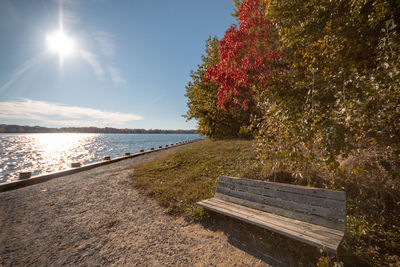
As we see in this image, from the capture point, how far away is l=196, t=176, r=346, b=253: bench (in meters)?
2.54

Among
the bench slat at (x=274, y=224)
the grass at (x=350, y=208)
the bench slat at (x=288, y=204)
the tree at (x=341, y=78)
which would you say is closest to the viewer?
the bench slat at (x=274, y=224)

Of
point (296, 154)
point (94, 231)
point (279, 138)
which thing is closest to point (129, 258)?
point (94, 231)

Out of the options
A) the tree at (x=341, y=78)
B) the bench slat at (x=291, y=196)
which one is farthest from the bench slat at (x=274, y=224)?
the tree at (x=341, y=78)

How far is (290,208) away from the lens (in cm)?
318

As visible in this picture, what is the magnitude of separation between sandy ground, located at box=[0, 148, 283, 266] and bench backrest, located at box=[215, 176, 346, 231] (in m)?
0.86

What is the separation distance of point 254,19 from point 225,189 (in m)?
5.06

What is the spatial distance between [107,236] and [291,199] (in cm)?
361

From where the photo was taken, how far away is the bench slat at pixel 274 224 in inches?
90.5

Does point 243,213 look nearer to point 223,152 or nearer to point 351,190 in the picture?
point 351,190

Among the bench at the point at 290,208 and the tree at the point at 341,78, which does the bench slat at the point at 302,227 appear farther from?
the tree at the point at 341,78

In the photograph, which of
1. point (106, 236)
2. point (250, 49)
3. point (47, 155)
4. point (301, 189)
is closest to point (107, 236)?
point (106, 236)

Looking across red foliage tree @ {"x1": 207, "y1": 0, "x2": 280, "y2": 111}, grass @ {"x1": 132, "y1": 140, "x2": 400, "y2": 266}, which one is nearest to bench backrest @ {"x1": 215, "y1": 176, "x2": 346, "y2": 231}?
grass @ {"x1": 132, "y1": 140, "x2": 400, "y2": 266}

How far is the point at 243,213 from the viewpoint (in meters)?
3.30

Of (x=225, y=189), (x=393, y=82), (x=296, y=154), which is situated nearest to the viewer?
(x=393, y=82)
